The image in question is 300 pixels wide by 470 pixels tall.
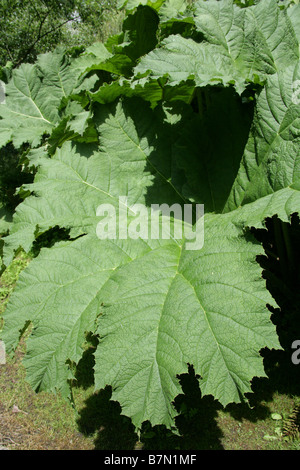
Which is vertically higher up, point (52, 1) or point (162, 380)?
point (52, 1)

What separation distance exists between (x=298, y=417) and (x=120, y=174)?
1.70 metres

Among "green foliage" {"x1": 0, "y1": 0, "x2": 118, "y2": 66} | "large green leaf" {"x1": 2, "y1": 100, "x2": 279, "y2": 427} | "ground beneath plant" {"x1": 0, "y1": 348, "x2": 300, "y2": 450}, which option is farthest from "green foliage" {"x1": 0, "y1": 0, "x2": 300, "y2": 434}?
"green foliage" {"x1": 0, "y1": 0, "x2": 118, "y2": 66}

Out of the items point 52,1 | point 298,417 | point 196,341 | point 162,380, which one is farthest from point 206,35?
point 52,1

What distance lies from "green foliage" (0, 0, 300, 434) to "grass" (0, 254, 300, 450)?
2.45ft

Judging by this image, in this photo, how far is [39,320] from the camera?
6.16ft

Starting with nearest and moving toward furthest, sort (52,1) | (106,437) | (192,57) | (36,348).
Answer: (36,348), (192,57), (106,437), (52,1)

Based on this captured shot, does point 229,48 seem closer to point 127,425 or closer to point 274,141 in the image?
point 274,141

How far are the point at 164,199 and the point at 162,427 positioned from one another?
4.44 ft

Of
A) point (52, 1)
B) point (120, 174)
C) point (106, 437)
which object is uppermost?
point (52, 1)

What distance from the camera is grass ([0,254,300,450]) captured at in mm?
2338

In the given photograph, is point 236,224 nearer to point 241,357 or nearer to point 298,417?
point 241,357

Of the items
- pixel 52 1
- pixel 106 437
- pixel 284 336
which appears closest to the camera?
pixel 106 437

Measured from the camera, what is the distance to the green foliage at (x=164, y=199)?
167 centimetres

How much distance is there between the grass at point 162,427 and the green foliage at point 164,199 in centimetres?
75
